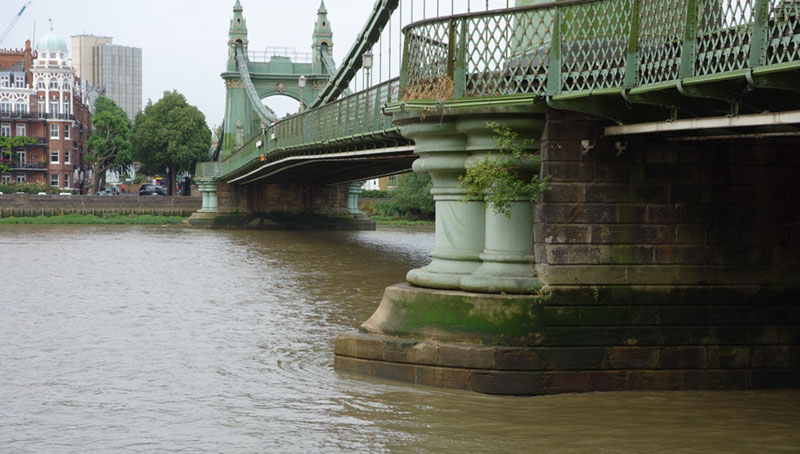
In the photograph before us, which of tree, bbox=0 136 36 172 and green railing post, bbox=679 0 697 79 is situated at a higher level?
tree, bbox=0 136 36 172

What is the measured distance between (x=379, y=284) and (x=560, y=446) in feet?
54.5

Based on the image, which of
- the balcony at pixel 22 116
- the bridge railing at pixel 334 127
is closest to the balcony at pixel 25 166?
the balcony at pixel 22 116

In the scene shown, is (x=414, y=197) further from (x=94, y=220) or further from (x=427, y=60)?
(x=427, y=60)

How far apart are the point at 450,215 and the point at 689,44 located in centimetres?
397

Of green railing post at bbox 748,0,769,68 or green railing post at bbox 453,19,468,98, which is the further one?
green railing post at bbox 453,19,468,98

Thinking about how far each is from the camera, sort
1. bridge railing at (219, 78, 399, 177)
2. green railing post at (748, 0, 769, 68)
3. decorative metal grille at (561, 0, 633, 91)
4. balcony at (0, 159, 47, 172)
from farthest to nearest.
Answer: balcony at (0, 159, 47, 172), bridge railing at (219, 78, 399, 177), decorative metal grille at (561, 0, 633, 91), green railing post at (748, 0, 769, 68)

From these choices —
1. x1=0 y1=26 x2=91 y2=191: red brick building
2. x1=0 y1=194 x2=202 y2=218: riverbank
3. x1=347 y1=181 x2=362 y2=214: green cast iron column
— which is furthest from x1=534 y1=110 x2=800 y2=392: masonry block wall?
x1=0 y1=26 x2=91 y2=191: red brick building

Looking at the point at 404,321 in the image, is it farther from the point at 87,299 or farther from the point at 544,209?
the point at 87,299

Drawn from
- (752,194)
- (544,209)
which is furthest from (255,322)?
(752,194)

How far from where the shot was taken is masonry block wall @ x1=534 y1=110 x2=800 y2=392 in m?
12.6

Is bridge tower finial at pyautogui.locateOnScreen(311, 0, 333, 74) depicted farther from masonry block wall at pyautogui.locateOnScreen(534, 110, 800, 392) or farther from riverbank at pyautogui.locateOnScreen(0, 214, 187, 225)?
masonry block wall at pyautogui.locateOnScreen(534, 110, 800, 392)

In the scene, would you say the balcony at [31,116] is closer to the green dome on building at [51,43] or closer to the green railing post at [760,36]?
the green dome on building at [51,43]

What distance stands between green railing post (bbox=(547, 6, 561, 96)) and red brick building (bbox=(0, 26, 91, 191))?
92694mm

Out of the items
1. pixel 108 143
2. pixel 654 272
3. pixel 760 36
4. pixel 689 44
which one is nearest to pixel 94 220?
pixel 108 143
